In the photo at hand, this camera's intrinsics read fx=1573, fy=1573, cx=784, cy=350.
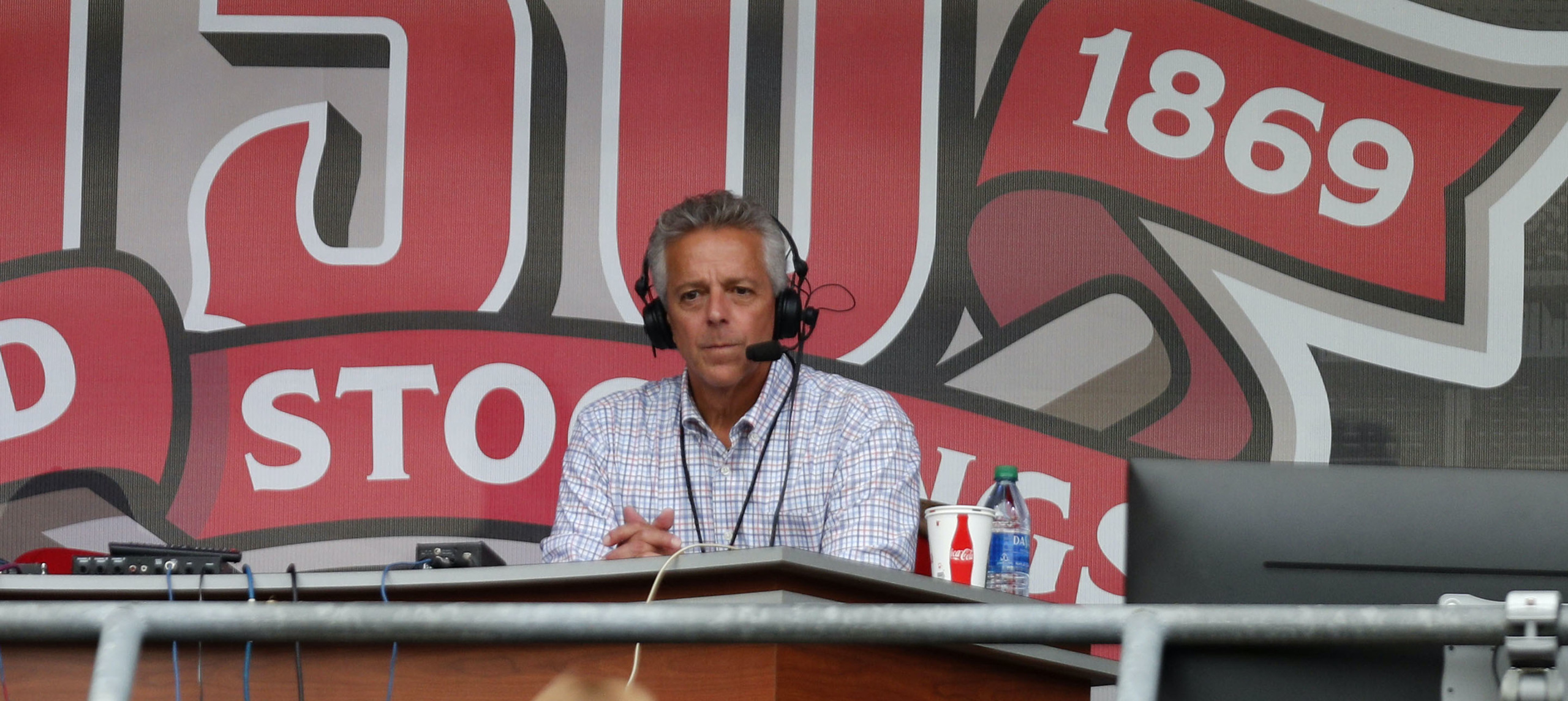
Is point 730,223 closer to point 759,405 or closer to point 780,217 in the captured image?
point 759,405

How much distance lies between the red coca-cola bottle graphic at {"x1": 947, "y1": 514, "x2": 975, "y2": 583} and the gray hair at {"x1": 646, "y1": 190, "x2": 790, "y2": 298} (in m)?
0.65

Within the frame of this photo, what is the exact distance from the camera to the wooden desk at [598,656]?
1408mm

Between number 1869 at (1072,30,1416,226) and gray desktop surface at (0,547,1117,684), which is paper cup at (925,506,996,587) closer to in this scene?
gray desktop surface at (0,547,1117,684)

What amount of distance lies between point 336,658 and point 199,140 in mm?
1710

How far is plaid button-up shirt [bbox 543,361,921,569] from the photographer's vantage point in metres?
2.16

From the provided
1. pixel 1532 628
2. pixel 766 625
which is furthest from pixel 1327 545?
pixel 766 625

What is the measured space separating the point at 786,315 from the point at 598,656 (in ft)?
3.15

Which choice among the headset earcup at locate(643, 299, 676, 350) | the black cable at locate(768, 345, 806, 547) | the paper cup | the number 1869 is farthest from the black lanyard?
the number 1869

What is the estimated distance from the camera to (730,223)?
2.37m

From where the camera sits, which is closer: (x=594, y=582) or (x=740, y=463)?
(x=594, y=582)

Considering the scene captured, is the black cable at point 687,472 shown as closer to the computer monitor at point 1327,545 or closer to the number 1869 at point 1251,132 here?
the number 1869 at point 1251,132

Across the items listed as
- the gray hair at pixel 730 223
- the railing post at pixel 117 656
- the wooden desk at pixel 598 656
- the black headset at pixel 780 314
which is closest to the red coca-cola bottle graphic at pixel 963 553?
the wooden desk at pixel 598 656

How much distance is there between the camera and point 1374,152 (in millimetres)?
2783

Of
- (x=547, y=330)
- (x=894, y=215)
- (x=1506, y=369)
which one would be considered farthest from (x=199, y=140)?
(x=1506, y=369)
